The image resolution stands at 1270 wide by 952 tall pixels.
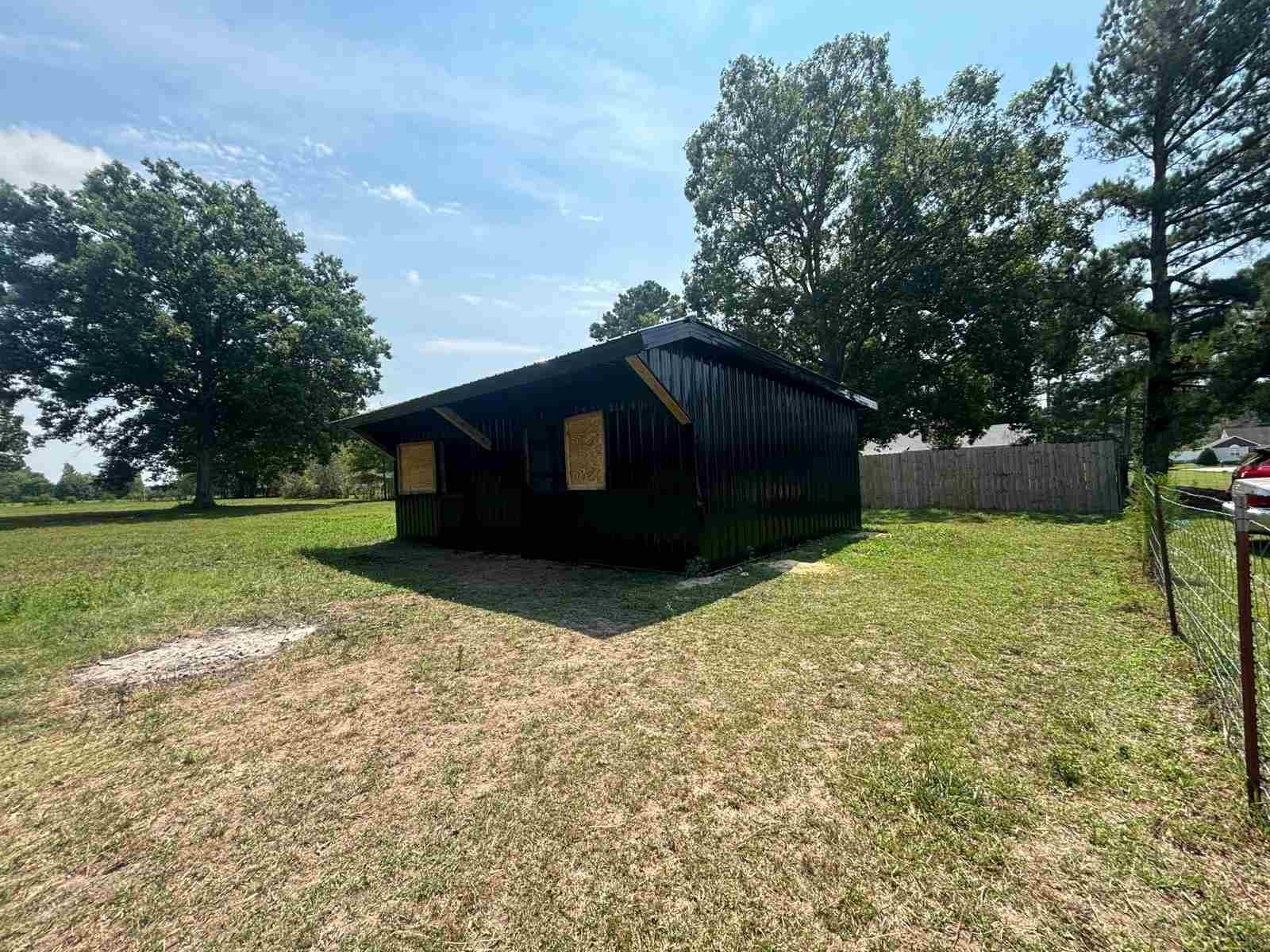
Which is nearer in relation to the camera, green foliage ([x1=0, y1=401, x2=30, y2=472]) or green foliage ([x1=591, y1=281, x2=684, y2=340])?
green foliage ([x1=0, y1=401, x2=30, y2=472])

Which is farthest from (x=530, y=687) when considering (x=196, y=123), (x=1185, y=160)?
(x=1185, y=160)

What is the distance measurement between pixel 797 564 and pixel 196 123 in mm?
12243

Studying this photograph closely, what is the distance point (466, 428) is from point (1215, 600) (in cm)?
854

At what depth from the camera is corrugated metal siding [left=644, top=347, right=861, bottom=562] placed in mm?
5859

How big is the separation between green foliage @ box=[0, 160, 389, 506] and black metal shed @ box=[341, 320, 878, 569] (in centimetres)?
1555

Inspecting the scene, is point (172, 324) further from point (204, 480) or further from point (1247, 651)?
point (1247, 651)

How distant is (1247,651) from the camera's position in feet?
5.70

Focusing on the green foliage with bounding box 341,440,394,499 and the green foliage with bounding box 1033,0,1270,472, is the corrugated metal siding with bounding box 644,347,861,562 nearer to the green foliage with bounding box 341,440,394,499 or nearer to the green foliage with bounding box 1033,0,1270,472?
the green foliage with bounding box 1033,0,1270,472

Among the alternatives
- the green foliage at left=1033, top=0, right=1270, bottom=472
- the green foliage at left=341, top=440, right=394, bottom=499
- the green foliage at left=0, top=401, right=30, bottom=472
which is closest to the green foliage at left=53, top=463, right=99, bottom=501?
the green foliage at left=0, top=401, right=30, bottom=472

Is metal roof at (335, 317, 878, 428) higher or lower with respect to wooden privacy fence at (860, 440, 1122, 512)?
higher

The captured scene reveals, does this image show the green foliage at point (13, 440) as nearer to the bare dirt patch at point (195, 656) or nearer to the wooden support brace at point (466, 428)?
the wooden support brace at point (466, 428)

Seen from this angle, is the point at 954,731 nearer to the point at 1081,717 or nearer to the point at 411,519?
the point at 1081,717

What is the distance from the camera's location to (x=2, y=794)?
209cm

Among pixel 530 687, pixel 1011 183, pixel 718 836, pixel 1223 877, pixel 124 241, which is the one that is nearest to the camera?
pixel 1223 877
